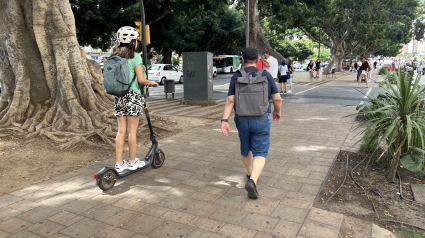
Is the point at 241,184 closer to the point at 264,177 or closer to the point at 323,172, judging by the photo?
the point at 264,177

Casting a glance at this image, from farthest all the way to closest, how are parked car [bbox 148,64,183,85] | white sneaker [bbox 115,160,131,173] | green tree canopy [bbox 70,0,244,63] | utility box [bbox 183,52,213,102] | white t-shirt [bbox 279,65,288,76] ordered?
parked car [bbox 148,64,183,85]
green tree canopy [bbox 70,0,244,63]
white t-shirt [bbox 279,65,288,76]
utility box [bbox 183,52,213,102]
white sneaker [bbox 115,160,131,173]

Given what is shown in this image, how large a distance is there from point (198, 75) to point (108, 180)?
781 centimetres

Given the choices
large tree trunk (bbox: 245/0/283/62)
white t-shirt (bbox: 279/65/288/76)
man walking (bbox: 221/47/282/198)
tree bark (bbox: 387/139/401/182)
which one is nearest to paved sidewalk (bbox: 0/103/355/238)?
man walking (bbox: 221/47/282/198)

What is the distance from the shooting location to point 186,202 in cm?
353

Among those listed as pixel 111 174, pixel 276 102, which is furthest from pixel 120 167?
pixel 276 102

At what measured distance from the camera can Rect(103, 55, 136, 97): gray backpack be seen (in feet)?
12.1

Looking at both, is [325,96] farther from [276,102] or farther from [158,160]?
[276,102]

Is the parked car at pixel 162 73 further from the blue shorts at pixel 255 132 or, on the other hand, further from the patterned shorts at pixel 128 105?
the blue shorts at pixel 255 132

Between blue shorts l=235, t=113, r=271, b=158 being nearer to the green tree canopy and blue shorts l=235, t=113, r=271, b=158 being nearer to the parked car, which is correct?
the green tree canopy

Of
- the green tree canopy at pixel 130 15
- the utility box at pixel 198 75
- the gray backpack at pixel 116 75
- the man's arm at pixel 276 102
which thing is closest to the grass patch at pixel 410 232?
the man's arm at pixel 276 102

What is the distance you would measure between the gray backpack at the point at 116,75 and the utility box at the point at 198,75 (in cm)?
738

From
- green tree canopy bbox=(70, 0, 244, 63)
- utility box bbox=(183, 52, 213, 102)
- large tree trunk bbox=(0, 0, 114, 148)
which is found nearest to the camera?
large tree trunk bbox=(0, 0, 114, 148)

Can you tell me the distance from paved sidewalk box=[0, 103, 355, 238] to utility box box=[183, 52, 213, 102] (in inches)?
234

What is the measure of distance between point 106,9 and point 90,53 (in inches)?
1743
